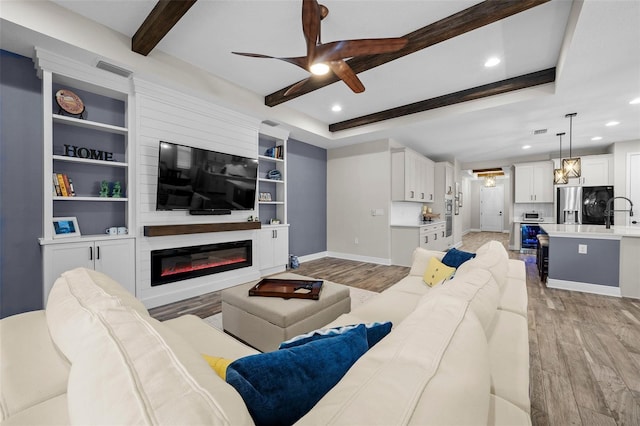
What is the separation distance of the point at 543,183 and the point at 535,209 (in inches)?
33.5

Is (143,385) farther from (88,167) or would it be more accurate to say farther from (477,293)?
(88,167)

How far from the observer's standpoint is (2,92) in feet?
7.89

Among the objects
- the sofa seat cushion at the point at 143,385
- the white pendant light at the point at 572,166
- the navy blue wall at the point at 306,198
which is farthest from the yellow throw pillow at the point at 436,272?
the white pendant light at the point at 572,166

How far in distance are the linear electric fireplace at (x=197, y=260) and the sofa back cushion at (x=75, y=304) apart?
6.65 ft

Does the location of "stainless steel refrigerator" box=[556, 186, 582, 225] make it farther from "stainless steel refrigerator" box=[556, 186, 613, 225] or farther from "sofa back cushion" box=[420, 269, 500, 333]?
"sofa back cushion" box=[420, 269, 500, 333]

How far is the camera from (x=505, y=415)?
0.76m

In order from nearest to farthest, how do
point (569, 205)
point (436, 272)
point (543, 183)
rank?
point (436, 272) < point (569, 205) < point (543, 183)

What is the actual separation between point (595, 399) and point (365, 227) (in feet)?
14.0

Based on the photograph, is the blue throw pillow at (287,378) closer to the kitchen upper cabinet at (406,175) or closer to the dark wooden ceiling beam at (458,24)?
the dark wooden ceiling beam at (458,24)

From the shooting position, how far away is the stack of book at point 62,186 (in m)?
2.58

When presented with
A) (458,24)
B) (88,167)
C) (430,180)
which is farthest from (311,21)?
(430,180)

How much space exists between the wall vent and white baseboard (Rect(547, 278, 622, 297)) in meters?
6.11

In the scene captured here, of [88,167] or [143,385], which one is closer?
[143,385]

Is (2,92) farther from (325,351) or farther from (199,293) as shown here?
(325,351)
